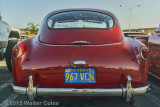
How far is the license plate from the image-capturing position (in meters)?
2.43

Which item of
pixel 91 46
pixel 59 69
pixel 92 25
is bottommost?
pixel 59 69

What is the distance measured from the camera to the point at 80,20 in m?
3.21

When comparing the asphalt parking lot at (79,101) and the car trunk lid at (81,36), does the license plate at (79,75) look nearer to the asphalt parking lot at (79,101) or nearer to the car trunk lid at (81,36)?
the car trunk lid at (81,36)

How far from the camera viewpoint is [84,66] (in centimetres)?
243

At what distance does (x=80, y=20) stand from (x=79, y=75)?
118cm

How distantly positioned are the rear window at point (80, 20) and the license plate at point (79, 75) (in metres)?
0.89

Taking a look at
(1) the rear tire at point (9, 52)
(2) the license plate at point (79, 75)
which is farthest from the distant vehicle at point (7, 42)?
(2) the license plate at point (79, 75)

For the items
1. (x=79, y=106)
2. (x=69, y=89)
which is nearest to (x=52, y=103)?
(x=79, y=106)

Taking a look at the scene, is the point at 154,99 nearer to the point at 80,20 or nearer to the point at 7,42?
the point at 80,20

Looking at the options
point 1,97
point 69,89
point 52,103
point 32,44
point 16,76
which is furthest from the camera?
point 1,97

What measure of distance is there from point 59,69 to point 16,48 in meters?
0.76

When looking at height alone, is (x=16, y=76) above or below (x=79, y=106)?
above

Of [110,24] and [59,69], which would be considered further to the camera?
[110,24]

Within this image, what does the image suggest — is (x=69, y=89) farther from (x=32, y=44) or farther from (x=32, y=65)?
(x=32, y=44)
